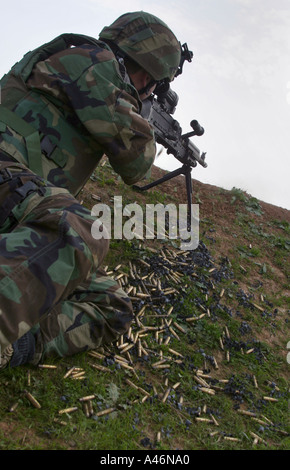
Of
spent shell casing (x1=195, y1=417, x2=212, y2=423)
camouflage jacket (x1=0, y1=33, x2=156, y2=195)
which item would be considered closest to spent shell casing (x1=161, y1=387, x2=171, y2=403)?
spent shell casing (x1=195, y1=417, x2=212, y2=423)

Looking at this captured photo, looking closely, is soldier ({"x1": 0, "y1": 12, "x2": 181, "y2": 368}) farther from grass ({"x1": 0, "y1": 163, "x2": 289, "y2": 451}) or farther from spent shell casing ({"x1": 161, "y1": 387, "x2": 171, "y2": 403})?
spent shell casing ({"x1": 161, "y1": 387, "x2": 171, "y2": 403})

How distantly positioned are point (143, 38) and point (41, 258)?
3.16m

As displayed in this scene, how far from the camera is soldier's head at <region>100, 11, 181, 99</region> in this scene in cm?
496

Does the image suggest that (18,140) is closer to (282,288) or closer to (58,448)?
(58,448)

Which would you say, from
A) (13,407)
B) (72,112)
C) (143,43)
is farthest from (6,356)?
(143,43)

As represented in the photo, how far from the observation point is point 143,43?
4.96 meters

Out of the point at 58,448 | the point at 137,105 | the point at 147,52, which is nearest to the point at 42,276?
the point at 58,448

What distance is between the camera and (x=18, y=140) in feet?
13.0

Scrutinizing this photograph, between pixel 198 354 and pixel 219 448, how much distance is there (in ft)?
4.47

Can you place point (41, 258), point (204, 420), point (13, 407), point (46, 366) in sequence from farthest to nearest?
point (204, 420) → point (46, 366) → point (13, 407) → point (41, 258)

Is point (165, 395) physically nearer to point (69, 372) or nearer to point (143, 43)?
point (69, 372)

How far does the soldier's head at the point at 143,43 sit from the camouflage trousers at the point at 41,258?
6.63 ft

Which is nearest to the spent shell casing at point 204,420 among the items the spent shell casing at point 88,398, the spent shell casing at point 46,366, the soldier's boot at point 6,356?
the spent shell casing at point 88,398

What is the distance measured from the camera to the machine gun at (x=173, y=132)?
652 cm
